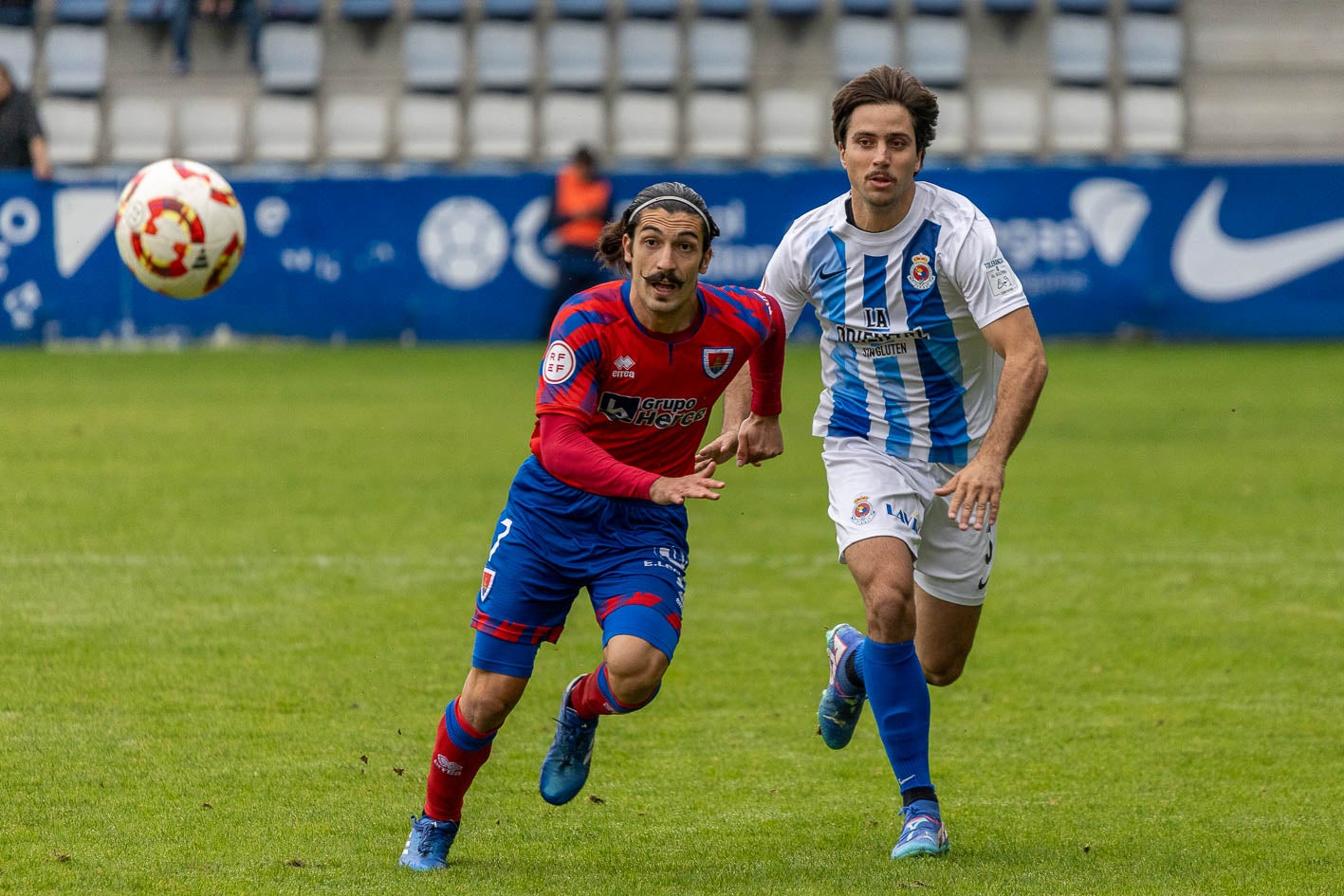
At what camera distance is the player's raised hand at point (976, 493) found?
189 inches

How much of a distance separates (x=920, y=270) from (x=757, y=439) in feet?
2.19

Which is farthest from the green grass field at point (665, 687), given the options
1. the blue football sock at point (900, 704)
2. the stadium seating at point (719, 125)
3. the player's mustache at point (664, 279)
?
the stadium seating at point (719, 125)

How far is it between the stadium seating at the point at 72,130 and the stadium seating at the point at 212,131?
1.18 m

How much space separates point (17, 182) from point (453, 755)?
1505 cm

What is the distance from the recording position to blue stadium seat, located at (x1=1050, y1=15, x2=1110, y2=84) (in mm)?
26344

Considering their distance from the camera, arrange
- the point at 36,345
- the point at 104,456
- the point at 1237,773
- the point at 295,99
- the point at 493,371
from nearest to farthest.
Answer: the point at 1237,773 < the point at 104,456 < the point at 493,371 < the point at 36,345 < the point at 295,99

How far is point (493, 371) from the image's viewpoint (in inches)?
691

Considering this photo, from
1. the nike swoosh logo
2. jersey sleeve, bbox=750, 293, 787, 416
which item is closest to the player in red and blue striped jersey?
jersey sleeve, bbox=750, 293, 787, 416

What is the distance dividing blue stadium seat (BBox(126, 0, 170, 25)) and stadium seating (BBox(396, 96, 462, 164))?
3552mm

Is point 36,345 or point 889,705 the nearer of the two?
point 889,705

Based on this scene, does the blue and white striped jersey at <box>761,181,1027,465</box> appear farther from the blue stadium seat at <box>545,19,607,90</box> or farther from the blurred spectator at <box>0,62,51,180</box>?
the blue stadium seat at <box>545,19,607,90</box>

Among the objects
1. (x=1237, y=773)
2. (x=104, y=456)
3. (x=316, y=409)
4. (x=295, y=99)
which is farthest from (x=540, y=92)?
(x=1237, y=773)

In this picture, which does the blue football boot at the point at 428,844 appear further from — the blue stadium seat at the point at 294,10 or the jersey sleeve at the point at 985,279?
the blue stadium seat at the point at 294,10

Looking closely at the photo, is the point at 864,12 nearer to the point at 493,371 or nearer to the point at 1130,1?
the point at 1130,1
